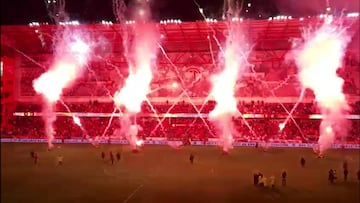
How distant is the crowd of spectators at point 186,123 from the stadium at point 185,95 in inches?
3.8

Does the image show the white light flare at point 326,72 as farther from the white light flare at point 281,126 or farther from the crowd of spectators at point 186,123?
the white light flare at point 281,126

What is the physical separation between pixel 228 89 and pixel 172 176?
1539 centimetres

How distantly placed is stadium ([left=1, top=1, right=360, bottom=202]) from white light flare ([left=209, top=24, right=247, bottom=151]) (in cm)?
10

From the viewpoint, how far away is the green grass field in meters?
17.9

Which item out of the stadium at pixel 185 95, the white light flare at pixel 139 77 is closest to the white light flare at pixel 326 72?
the stadium at pixel 185 95

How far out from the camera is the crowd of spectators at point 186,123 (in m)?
35.2

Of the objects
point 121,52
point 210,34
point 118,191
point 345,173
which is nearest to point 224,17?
point 210,34

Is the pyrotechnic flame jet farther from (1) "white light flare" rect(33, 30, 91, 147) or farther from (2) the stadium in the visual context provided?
(1) "white light flare" rect(33, 30, 91, 147)

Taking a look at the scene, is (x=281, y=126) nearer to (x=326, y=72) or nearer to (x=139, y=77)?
(x=326, y=72)

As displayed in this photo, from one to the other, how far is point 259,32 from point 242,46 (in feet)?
7.07

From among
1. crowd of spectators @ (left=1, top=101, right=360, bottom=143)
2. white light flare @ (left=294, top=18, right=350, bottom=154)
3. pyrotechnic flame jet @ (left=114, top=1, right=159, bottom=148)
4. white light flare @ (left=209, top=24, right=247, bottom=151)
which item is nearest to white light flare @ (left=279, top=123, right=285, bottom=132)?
crowd of spectators @ (left=1, top=101, right=360, bottom=143)

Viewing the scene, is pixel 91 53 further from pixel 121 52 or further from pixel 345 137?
pixel 345 137

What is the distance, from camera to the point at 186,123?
1484 inches

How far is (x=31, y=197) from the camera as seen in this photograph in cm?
1789
